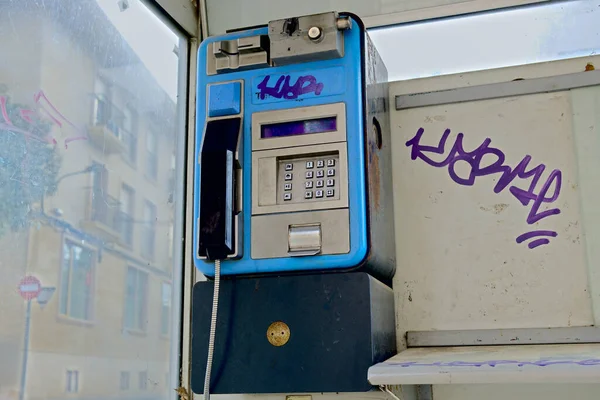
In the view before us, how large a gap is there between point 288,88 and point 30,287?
25.8 inches

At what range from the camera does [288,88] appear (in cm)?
152

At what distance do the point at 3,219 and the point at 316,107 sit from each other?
2.12 feet

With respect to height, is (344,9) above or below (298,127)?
above

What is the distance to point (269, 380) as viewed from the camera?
138 cm

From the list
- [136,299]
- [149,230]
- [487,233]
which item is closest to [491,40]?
[487,233]

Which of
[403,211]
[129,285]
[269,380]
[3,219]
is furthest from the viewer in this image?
[403,211]

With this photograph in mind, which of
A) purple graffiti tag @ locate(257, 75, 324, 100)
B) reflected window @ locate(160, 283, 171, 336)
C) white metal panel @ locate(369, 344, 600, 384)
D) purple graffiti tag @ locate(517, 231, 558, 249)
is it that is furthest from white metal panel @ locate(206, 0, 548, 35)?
white metal panel @ locate(369, 344, 600, 384)

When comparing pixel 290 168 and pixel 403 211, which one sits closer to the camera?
pixel 290 168

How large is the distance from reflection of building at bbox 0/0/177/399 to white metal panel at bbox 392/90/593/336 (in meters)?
0.62

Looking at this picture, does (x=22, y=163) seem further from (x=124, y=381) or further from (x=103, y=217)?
(x=124, y=381)

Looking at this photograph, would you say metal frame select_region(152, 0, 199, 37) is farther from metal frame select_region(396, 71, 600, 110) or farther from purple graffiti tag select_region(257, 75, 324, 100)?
metal frame select_region(396, 71, 600, 110)

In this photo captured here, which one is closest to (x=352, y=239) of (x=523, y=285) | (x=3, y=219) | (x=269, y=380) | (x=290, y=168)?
(x=290, y=168)

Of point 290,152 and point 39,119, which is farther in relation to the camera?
point 290,152

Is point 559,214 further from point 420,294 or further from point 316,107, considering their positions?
point 316,107
